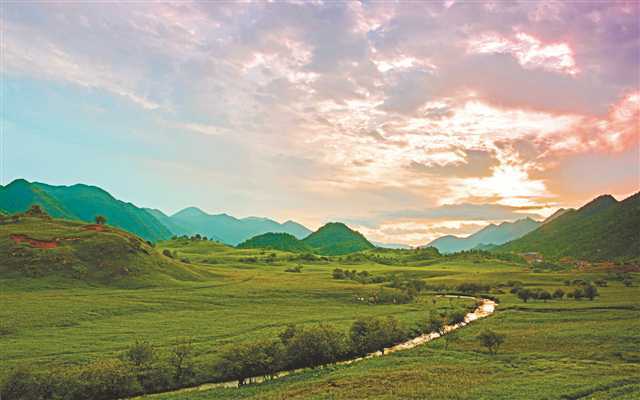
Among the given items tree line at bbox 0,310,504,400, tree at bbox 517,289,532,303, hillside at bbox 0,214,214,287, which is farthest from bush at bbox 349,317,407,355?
hillside at bbox 0,214,214,287

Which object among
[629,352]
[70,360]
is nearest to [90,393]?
[70,360]

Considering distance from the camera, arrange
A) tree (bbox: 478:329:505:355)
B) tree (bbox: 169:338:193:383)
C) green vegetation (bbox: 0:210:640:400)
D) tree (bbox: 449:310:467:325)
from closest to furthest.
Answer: green vegetation (bbox: 0:210:640:400) → tree (bbox: 169:338:193:383) → tree (bbox: 478:329:505:355) → tree (bbox: 449:310:467:325)

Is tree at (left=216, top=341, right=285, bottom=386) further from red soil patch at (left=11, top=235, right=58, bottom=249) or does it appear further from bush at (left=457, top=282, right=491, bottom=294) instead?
bush at (left=457, top=282, right=491, bottom=294)

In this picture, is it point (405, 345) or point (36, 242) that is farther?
point (36, 242)

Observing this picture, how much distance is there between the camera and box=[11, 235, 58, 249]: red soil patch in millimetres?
130500

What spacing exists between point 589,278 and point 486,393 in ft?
517

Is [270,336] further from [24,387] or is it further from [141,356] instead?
[24,387]

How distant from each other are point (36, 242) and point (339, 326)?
112 metres

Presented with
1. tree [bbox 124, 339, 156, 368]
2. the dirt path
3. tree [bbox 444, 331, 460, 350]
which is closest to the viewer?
the dirt path

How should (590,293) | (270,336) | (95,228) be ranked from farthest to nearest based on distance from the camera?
(95,228)
(590,293)
(270,336)

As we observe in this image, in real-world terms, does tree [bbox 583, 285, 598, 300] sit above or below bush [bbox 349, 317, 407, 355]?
above

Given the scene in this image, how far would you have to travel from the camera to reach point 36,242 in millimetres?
132250

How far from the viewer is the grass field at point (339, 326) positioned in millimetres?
46781

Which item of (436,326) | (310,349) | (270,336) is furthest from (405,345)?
(270,336)
